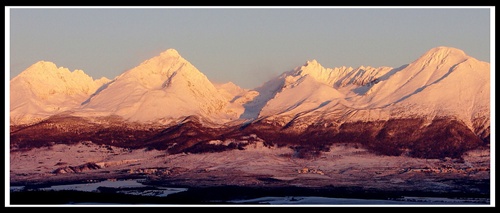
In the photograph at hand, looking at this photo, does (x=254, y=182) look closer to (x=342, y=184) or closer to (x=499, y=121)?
(x=342, y=184)

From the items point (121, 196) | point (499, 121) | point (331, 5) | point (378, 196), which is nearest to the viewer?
point (331, 5)

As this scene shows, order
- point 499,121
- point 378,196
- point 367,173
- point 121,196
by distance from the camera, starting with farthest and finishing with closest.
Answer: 1. point 367,173
2. point 378,196
3. point 121,196
4. point 499,121

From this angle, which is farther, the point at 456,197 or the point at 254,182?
the point at 254,182

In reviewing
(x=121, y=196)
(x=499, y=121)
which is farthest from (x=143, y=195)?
(x=499, y=121)

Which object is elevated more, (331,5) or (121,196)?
(331,5)
